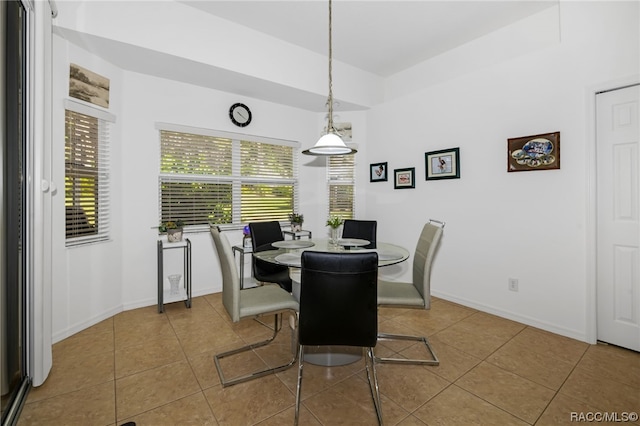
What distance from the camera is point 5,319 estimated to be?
69.0 inches

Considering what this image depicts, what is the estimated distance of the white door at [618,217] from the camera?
2363 mm

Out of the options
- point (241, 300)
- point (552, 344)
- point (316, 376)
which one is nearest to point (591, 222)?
point (552, 344)

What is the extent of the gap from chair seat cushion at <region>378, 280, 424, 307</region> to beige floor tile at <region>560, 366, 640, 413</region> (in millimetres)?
1010

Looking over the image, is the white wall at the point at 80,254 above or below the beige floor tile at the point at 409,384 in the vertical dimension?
above

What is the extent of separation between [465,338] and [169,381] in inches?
94.0

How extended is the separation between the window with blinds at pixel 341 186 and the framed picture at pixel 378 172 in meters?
0.31

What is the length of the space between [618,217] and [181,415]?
350 cm

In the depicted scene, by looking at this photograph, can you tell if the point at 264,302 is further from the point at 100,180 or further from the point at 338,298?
the point at 100,180

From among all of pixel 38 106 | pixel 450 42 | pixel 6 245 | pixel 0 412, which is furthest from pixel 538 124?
pixel 0 412

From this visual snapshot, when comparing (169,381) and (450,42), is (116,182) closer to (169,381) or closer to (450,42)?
(169,381)

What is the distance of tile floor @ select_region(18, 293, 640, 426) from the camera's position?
1.70 m

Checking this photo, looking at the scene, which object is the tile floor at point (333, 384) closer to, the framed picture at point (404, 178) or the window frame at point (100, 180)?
the window frame at point (100, 180)

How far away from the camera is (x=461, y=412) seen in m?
1.72

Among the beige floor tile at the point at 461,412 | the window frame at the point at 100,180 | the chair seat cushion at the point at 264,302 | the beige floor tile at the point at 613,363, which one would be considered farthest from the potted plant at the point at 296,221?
the beige floor tile at the point at 613,363
